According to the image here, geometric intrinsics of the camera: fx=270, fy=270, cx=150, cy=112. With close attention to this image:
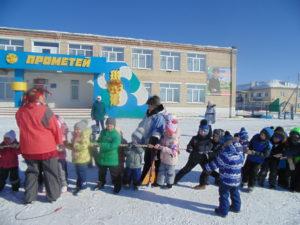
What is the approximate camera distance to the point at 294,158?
15.4 ft

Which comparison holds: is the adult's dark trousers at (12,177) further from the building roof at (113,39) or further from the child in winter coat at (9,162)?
the building roof at (113,39)

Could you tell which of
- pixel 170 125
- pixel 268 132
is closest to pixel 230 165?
pixel 170 125

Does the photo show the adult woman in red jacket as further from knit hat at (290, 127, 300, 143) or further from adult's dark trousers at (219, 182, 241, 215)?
knit hat at (290, 127, 300, 143)

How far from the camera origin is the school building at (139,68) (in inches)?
827

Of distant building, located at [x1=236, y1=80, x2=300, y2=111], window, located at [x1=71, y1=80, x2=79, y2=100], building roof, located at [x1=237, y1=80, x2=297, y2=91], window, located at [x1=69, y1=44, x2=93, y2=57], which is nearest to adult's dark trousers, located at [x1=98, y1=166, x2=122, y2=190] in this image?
→ window, located at [x1=71, y1=80, x2=79, y2=100]

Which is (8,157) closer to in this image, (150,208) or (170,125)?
(150,208)

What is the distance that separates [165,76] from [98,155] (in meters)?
21.3

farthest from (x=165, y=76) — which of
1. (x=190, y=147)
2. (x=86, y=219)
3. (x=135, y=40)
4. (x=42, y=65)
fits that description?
(x=86, y=219)

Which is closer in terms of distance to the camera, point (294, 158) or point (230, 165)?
point (230, 165)

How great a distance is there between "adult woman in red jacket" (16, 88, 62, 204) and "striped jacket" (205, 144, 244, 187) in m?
2.37

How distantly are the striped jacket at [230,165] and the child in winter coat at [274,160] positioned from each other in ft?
4.57

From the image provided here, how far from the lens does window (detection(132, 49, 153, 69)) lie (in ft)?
79.6

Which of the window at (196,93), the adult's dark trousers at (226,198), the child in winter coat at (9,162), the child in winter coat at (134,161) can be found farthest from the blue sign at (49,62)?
the adult's dark trousers at (226,198)

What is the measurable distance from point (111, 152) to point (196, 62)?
77.0 ft
